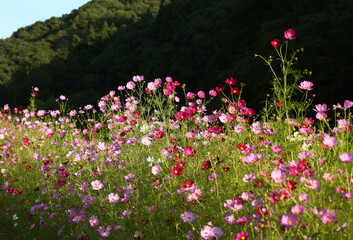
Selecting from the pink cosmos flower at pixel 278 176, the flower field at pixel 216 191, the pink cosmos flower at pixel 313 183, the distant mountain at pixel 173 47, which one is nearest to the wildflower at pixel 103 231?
the flower field at pixel 216 191

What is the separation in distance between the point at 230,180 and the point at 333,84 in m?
6.32

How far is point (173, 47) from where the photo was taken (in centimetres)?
2597

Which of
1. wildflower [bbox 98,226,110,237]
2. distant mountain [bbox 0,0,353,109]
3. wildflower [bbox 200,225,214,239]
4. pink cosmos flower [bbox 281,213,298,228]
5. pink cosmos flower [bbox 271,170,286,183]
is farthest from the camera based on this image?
distant mountain [bbox 0,0,353,109]

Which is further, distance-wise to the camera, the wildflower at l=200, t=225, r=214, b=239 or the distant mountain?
the distant mountain

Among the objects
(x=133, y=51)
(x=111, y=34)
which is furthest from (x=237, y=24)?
(x=111, y=34)

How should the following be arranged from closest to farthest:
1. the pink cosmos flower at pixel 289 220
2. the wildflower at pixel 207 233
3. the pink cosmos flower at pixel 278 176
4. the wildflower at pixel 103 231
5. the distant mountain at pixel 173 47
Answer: the pink cosmos flower at pixel 289 220, the pink cosmos flower at pixel 278 176, the wildflower at pixel 207 233, the wildflower at pixel 103 231, the distant mountain at pixel 173 47

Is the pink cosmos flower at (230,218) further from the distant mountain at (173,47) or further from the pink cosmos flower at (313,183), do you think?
the distant mountain at (173,47)

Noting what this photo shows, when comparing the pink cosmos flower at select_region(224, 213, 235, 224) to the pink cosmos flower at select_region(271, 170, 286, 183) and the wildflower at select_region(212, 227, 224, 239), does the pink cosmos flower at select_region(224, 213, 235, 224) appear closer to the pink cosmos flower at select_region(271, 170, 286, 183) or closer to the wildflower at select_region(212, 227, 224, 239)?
the wildflower at select_region(212, 227, 224, 239)

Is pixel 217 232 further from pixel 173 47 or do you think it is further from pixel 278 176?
pixel 173 47

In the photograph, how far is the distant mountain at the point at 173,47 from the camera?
844 cm

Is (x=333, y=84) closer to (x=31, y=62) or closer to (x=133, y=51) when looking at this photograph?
(x=133, y=51)

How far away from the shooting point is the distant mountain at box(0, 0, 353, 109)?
844cm


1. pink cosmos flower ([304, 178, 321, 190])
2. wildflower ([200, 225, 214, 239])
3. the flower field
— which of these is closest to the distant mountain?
the flower field

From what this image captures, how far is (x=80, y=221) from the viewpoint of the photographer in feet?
8.85
